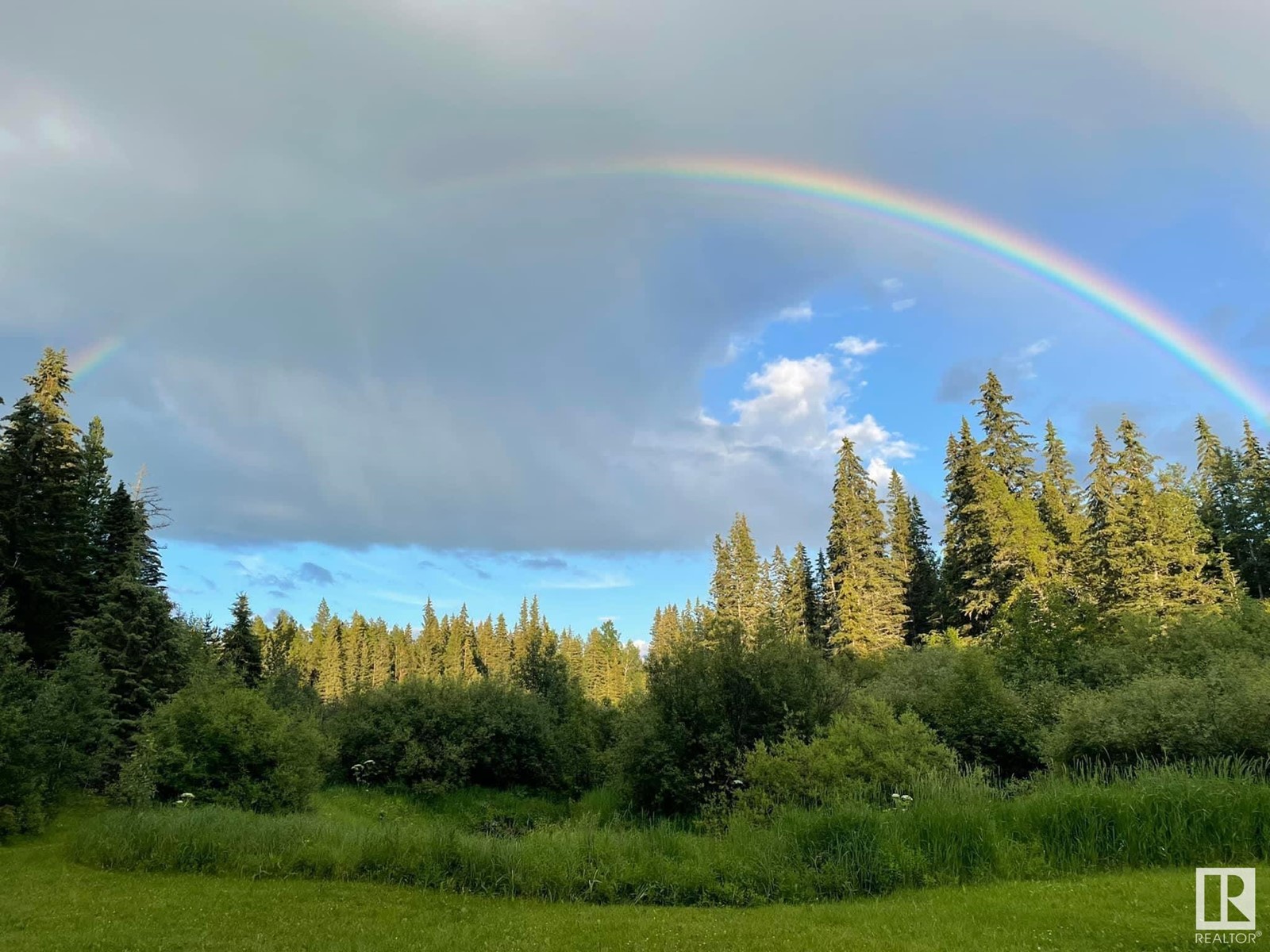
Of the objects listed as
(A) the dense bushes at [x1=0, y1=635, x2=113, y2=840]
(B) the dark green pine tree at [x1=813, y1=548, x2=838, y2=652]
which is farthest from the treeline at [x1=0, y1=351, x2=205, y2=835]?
(B) the dark green pine tree at [x1=813, y1=548, x2=838, y2=652]

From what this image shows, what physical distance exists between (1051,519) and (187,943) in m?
46.0

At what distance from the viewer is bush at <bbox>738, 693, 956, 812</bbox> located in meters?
14.2

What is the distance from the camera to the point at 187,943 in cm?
796

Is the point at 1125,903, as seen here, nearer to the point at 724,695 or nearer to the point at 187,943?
the point at 187,943

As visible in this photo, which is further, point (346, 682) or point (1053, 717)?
point (346, 682)

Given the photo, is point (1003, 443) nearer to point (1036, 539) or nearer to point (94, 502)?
point (1036, 539)

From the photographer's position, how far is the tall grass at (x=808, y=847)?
10156 millimetres

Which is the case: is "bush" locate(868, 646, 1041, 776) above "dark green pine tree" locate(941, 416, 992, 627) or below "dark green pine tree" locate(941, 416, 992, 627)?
below

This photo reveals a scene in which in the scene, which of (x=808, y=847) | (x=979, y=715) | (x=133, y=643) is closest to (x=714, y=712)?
(x=979, y=715)

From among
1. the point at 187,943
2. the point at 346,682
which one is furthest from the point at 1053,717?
the point at 346,682

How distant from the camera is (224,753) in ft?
60.2

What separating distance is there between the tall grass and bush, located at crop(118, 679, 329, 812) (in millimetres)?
5042

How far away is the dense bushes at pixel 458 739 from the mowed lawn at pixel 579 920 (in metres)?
17.7

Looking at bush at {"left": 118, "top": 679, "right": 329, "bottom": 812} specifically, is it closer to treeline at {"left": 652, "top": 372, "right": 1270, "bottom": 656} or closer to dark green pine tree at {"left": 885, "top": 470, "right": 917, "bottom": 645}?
treeline at {"left": 652, "top": 372, "right": 1270, "bottom": 656}
